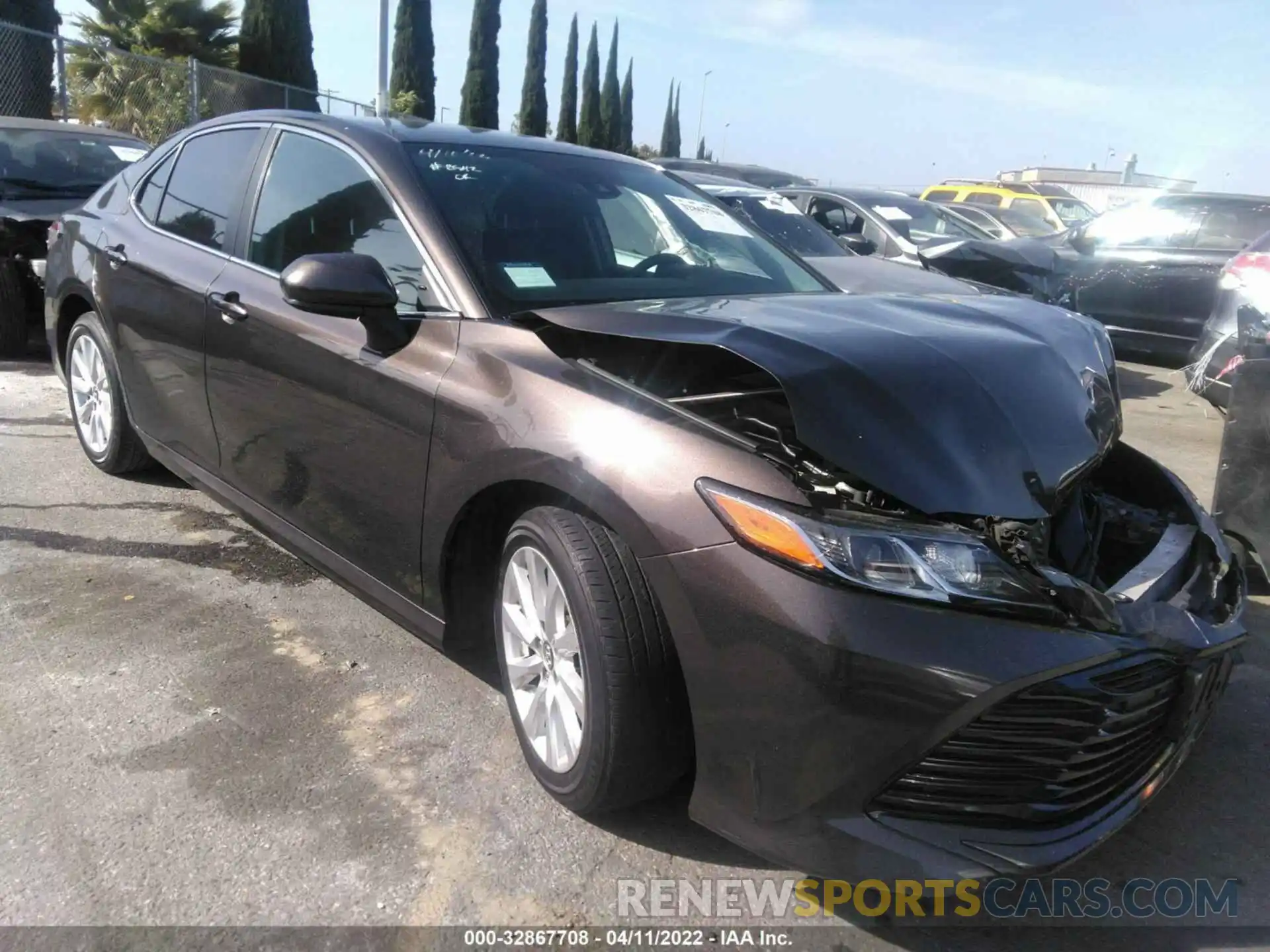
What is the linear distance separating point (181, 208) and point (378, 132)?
1.17m

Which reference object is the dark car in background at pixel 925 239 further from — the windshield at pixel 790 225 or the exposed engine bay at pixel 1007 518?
the exposed engine bay at pixel 1007 518

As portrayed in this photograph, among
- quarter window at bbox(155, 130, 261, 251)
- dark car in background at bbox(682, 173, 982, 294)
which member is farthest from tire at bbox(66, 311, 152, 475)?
dark car in background at bbox(682, 173, 982, 294)

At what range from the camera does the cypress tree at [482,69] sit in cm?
3731

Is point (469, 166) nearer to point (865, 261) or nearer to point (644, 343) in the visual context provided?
point (644, 343)

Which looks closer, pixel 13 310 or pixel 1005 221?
pixel 13 310

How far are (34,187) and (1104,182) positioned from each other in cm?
4979

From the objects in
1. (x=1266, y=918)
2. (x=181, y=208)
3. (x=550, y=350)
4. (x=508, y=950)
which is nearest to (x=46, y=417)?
(x=181, y=208)

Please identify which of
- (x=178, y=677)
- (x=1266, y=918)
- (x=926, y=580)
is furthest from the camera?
(x=178, y=677)

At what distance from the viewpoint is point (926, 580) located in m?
1.84

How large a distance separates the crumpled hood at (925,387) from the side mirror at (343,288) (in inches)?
16.9

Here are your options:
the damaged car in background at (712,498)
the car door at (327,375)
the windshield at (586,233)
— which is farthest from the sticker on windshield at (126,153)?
the windshield at (586,233)

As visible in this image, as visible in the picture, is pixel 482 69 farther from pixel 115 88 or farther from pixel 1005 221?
pixel 1005 221

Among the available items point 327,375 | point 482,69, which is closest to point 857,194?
point 327,375

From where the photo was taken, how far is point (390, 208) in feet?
9.37
